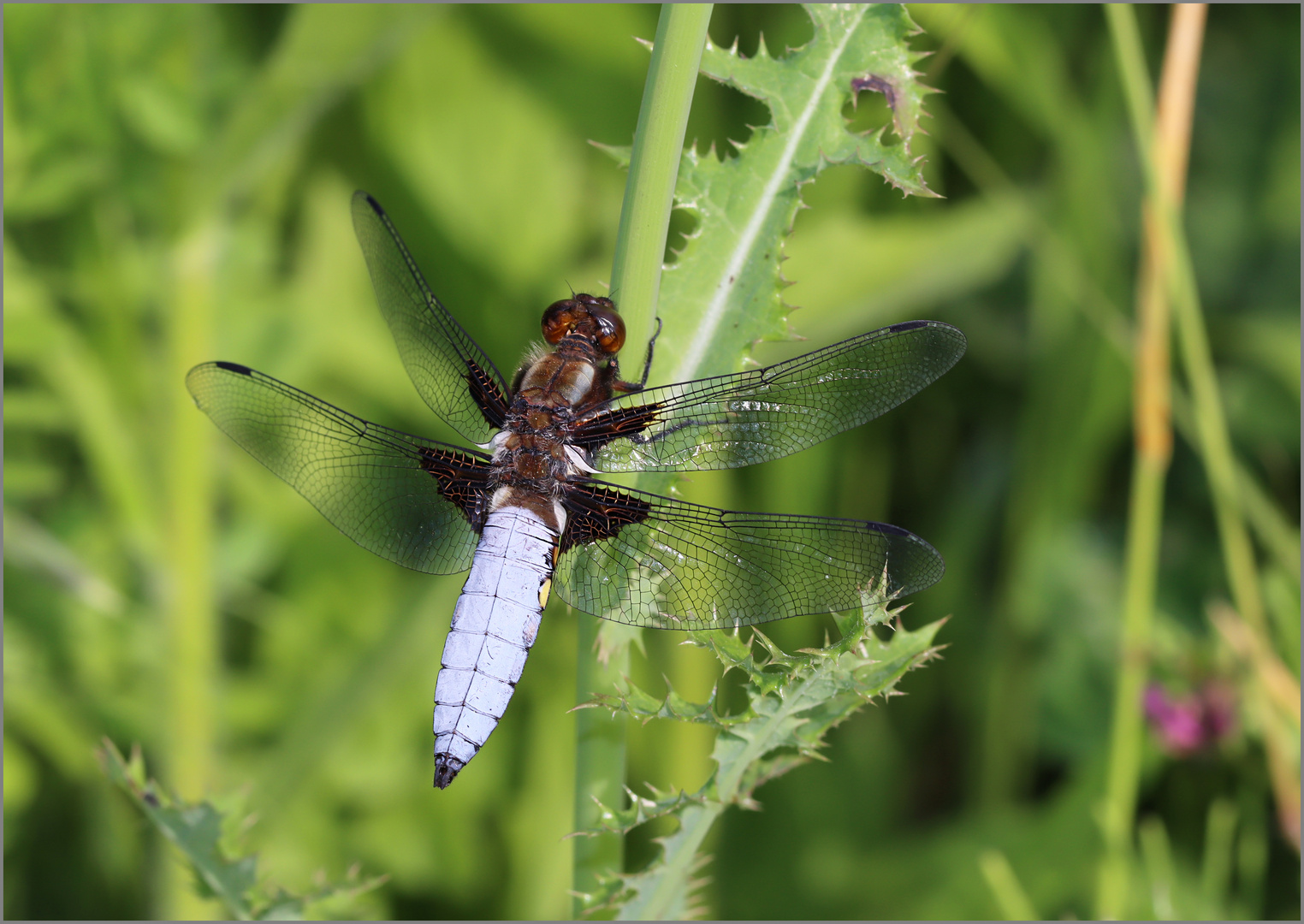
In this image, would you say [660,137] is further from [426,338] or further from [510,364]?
[510,364]

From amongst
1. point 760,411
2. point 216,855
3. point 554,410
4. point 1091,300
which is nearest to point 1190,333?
point 1091,300

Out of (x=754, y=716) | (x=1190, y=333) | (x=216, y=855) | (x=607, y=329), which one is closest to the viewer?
(x=754, y=716)

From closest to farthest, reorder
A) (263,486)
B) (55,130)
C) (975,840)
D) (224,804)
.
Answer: (224,804), (55,130), (975,840), (263,486)

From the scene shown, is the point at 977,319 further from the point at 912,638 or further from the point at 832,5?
the point at 912,638

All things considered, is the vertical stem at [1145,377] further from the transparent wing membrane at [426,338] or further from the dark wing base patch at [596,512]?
the transparent wing membrane at [426,338]

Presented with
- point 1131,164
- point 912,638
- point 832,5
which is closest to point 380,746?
point 912,638

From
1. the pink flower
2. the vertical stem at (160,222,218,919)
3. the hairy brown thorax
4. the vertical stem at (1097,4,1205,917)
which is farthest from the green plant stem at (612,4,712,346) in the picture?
the pink flower
